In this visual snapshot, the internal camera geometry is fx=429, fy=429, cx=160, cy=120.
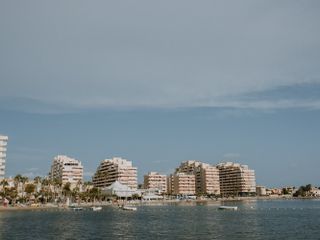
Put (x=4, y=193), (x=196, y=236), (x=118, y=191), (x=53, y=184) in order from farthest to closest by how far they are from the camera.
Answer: (x=118, y=191) < (x=53, y=184) < (x=4, y=193) < (x=196, y=236)

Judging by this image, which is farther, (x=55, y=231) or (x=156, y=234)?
(x=55, y=231)

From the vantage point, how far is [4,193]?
14488 cm

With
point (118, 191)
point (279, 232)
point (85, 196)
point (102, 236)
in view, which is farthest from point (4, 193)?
point (279, 232)

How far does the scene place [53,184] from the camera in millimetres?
166750

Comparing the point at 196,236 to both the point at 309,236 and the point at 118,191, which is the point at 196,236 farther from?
the point at 118,191

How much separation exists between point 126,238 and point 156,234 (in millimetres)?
4970

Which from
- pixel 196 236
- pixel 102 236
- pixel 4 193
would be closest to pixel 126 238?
pixel 102 236

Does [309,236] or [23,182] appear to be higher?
[23,182]

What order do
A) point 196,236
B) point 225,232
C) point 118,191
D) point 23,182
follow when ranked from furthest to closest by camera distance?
point 118,191, point 23,182, point 225,232, point 196,236

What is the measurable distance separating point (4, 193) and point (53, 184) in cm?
2454

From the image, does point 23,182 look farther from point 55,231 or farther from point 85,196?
point 55,231

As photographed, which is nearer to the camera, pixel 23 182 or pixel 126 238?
pixel 126 238

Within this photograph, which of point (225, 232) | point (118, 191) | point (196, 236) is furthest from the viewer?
point (118, 191)

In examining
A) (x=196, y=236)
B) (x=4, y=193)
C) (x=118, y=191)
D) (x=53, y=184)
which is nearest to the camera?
(x=196, y=236)
